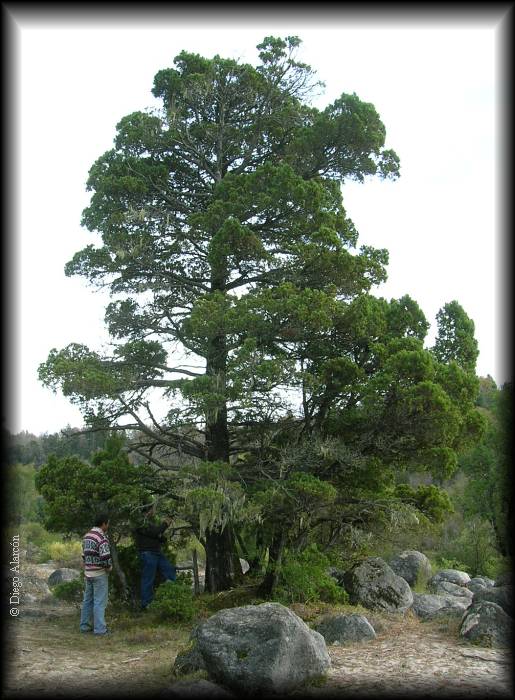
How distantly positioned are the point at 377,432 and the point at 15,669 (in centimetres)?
642

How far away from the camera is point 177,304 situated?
44.5 ft

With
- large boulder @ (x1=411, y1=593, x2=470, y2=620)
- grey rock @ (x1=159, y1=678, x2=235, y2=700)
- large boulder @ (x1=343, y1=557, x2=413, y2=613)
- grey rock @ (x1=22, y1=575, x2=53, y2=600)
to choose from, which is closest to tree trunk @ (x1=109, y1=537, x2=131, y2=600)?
large boulder @ (x1=343, y1=557, x2=413, y2=613)

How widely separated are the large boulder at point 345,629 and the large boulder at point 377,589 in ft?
10.0

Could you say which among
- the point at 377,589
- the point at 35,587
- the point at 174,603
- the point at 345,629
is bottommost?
the point at 35,587

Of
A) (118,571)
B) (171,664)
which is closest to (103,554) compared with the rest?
(118,571)

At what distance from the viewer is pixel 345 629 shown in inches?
397

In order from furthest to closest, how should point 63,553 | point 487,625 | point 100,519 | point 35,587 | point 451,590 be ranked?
point 63,553 → point 451,590 → point 35,587 → point 100,519 → point 487,625

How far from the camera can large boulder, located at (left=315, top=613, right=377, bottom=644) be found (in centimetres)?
996

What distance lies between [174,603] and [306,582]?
2.71 meters

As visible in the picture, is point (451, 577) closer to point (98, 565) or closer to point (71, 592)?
point (71, 592)

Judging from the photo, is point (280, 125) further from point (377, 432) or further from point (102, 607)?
point (102, 607)

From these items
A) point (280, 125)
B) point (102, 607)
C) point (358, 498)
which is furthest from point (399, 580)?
point (280, 125)

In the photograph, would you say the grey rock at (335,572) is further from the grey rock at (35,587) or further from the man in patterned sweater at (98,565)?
the grey rock at (35,587)

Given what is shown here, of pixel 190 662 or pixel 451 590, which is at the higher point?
pixel 190 662
